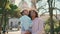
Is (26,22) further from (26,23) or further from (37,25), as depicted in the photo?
(37,25)

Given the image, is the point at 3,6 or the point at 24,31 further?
the point at 3,6

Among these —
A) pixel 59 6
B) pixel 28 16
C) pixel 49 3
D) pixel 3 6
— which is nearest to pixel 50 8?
pixel 49 3

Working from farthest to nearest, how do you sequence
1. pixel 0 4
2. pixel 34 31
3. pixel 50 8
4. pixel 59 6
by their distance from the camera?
pixel 0 4 → pixel 59 6 → pixel 50 8 → pixel 34 31

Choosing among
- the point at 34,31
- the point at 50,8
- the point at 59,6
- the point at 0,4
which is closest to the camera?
the point at 34,31

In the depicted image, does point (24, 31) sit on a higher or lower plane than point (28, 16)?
lower

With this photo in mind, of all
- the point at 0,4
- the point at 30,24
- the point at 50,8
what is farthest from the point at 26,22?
the point at 0,4

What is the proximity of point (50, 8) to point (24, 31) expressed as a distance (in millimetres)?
7075

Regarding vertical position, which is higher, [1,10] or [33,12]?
[33,12]

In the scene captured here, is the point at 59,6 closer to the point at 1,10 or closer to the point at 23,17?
A: the point at 1,10

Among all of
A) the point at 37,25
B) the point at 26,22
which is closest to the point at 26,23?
the point at 26,22

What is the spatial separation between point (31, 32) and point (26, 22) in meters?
0.17

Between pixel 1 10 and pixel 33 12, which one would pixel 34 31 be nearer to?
pixel 33 12

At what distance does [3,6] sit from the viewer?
12.9 metres

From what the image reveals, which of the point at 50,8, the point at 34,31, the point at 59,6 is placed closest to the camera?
the point at 34,31
